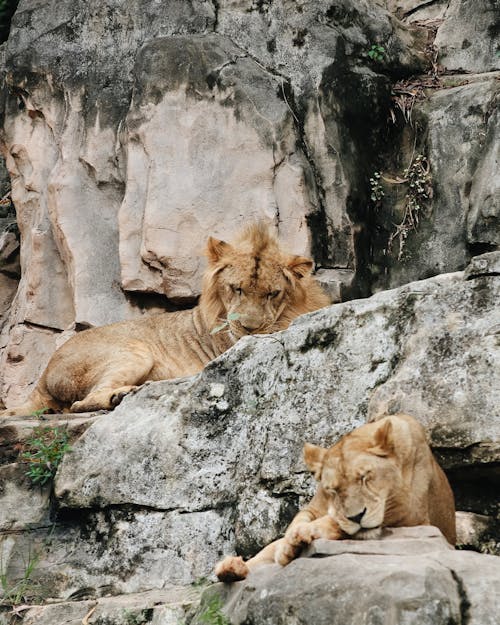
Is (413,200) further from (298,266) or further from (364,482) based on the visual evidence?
(364,482)

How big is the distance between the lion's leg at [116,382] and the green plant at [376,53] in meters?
3.56

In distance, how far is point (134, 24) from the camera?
→ 35.7ft

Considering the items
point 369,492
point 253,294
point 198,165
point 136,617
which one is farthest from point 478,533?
point 198,165

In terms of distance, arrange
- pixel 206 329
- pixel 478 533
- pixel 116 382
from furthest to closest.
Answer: pixel 206 329 < pixel 116 382 < pixel 478 533

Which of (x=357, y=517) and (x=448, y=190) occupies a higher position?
(x=448, y=190)

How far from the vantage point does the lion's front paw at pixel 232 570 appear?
209 inches

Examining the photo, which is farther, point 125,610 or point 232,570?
point 125,610

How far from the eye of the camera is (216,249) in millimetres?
9336

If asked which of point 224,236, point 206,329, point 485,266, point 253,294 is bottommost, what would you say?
point 206,329

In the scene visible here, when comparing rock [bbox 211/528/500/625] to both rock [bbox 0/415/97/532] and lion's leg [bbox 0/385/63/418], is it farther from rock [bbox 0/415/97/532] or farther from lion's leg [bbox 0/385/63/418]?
lion's leg [bbox 0/385/63/418]

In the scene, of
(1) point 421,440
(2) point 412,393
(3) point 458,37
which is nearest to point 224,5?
(3) point 458,37

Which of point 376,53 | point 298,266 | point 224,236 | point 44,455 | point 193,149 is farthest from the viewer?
point 376,53

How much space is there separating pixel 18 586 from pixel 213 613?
2.18m

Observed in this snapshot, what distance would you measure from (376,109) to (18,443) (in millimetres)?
4580
